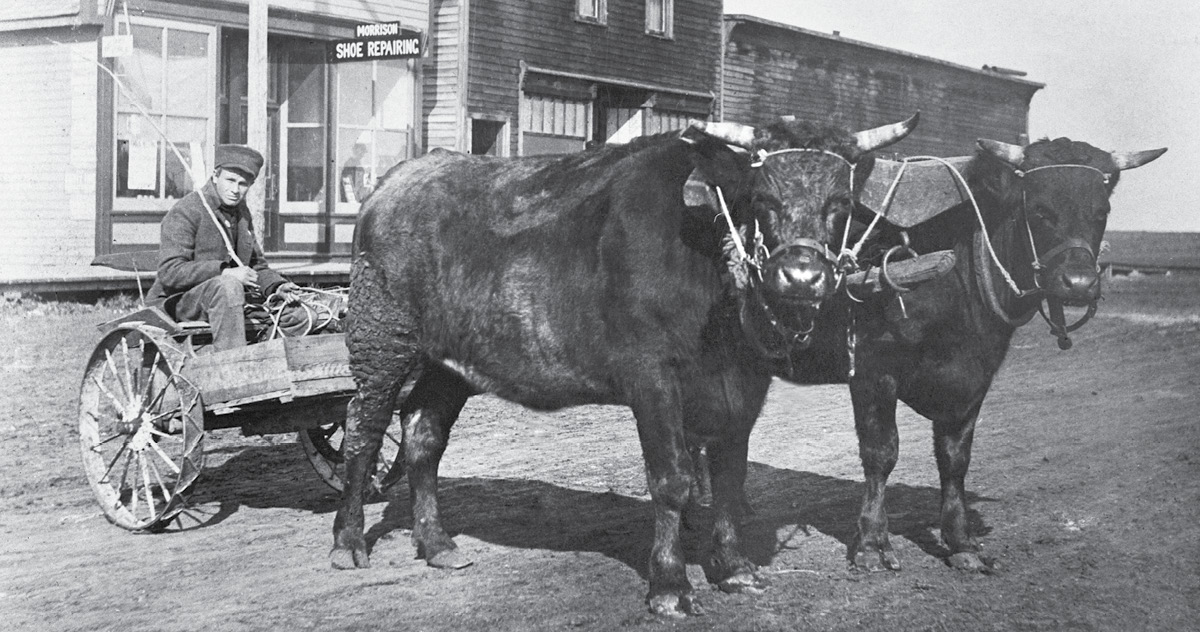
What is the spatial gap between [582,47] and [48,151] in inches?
435

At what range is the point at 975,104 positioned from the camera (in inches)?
1529

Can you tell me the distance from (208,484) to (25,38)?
35.5 ft

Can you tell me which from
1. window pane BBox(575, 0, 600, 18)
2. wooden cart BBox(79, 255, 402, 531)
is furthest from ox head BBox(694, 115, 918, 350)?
window pane BBox(575, 0, 600, 18)

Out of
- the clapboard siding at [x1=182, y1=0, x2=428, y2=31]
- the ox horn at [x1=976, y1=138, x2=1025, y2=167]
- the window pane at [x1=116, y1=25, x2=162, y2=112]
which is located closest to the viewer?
the ox horn at [x1=976, y1=138, x2=1025, y2=167]

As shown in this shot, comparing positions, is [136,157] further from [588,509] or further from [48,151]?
[588,509]

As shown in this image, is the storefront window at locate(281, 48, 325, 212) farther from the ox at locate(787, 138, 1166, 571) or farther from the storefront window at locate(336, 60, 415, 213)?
the ox at locate(787, 138, 1166, 571)

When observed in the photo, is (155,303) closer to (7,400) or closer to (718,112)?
(7,400)

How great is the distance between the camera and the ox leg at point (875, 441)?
21.5 ft

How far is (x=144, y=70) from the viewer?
1709 cm

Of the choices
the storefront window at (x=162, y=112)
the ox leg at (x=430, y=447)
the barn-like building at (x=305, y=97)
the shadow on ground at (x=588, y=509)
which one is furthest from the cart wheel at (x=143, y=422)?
the storefront window at (x=162, y=112)

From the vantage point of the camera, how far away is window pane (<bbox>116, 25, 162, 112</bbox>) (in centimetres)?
1681

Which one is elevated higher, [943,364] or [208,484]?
[943,364]

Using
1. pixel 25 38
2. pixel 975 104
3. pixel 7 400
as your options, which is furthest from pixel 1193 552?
pixel 975 104

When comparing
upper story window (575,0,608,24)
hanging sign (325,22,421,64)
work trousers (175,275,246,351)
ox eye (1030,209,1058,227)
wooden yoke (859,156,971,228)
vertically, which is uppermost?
upper story window (575,0,608,24)
